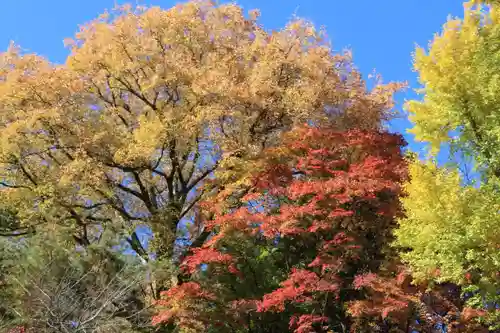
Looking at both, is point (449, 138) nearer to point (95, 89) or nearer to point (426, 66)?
point (426, 66)

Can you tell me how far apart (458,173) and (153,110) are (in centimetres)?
860

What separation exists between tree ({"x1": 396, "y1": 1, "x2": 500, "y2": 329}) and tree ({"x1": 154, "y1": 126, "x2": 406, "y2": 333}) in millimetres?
1627

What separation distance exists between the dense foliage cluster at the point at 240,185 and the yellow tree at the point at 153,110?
0.19ft

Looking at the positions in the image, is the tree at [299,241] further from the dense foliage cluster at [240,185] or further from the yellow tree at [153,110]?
the yellow tree at [153,110]

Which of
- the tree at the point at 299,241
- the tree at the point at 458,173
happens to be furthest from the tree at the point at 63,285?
the tree at the point at 458,173

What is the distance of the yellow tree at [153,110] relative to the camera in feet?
43.4

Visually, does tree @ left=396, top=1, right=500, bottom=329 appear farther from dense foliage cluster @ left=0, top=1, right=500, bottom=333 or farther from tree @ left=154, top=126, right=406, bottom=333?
tree @ left=154, top=126, right=406, bottom=333

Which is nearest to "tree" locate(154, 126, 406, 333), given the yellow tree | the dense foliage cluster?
the dense foliage cluster

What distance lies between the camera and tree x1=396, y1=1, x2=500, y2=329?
8617 millimetres

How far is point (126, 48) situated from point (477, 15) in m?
8.64

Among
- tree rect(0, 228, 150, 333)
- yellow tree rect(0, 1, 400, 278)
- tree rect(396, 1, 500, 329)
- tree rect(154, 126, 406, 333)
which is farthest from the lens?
yellow tree rect(0, 1, 400, 278)

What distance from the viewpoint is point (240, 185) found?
530 inches

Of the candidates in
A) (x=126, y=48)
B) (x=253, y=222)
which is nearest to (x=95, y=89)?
(x=126, y=48)

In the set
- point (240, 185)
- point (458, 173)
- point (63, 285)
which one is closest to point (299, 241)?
point (240, 185)
